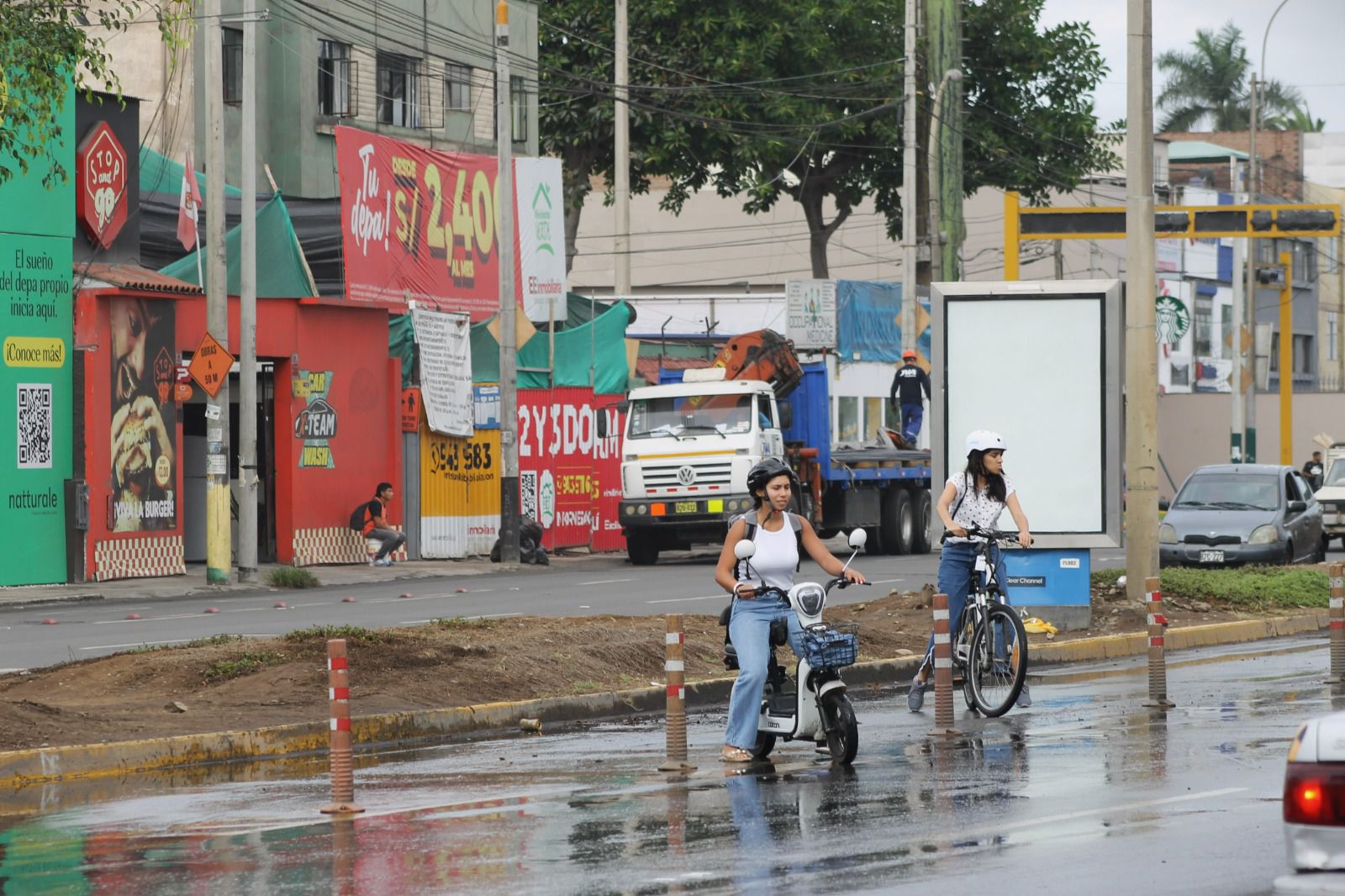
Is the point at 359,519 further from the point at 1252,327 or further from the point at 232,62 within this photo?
the point at 1252,327

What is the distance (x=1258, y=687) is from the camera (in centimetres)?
1562

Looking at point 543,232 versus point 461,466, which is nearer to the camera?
point 461,466

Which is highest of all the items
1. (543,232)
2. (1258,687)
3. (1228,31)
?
(1228,31)

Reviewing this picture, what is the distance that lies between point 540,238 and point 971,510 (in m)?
24.2

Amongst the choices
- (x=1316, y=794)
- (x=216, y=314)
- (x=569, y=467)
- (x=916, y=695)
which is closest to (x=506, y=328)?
(x=569, y=467)

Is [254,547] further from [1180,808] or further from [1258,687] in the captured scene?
[1180,808]

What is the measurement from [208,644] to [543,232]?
2264 centimetres

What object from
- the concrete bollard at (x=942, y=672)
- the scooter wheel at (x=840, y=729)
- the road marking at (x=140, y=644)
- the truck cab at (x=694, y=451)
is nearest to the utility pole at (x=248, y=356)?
the truck cab at (x=694, y=451)

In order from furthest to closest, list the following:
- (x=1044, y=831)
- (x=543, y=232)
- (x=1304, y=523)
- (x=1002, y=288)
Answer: (x=543, y=232) < (x=1304, y=523) < (x=1002, y=288) < (x=1044, y=831)

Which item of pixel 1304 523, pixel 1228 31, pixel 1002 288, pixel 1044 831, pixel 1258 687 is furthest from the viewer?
pixel 1228 31

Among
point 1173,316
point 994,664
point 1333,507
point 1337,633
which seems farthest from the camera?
point 1173,316

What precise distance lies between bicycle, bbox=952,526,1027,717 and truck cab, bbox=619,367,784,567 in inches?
697

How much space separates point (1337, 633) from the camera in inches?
640

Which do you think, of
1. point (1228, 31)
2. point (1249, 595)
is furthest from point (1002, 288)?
point (1228, 31)
